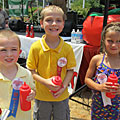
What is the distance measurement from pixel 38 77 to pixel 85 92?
1.98 m

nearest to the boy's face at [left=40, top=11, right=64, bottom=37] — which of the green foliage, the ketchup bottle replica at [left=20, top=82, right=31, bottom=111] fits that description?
the ketchup bottle replica at [left=20, top=82, right=31, bottom=111]

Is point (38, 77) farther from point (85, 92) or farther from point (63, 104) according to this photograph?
point (85, 92)

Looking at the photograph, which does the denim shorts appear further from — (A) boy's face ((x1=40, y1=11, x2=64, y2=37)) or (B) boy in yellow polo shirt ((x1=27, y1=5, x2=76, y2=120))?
(A) boy's face ((x1=40, y1=11, x2=64, y2=37))

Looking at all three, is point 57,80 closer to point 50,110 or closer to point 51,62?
point 51,62

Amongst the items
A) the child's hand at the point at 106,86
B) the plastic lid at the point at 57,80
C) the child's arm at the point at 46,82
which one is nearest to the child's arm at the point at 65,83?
the child's arm at the point at 46,82

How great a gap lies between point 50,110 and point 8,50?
76cm

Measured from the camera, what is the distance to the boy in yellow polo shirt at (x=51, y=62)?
141cm

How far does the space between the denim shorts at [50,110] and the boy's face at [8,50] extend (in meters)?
0.59

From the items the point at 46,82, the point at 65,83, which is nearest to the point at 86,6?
the point at 65,83

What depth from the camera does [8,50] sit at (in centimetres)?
110

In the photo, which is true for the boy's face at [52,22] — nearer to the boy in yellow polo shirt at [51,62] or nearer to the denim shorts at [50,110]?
the boy in yellow polo shirt at [51,62]

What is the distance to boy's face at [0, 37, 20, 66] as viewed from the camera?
110 centimetres

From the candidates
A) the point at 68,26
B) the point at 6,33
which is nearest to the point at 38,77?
the point at 6,33

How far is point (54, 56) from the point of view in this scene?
145 centimetres
